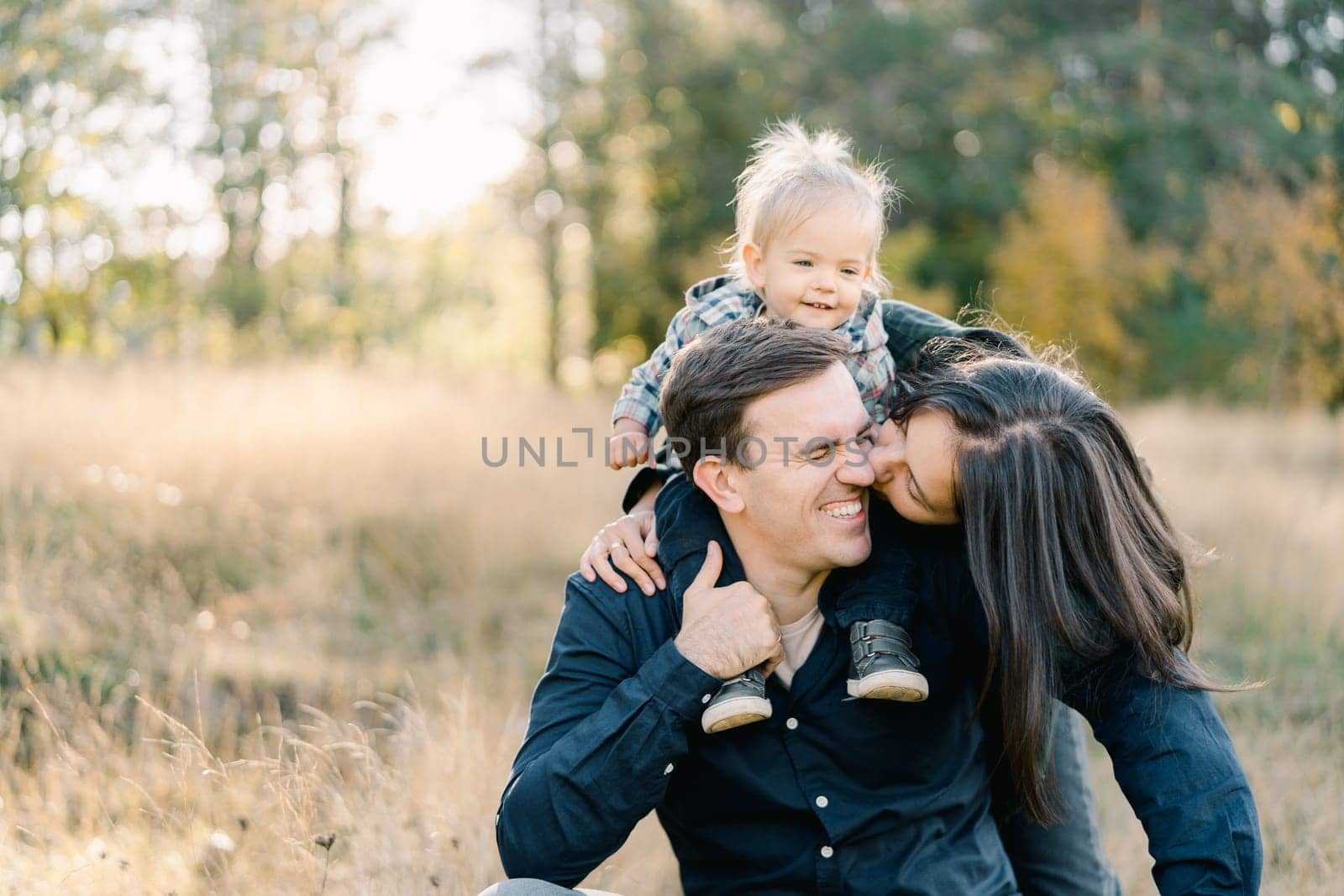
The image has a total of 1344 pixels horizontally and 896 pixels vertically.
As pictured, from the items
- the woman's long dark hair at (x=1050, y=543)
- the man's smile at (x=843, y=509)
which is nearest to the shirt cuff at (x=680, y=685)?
the man's smile at (x=843, y=509)

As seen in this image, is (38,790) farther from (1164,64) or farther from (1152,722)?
(1164,64)

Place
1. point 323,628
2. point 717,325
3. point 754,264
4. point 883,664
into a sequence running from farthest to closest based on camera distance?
point 323,628, point 754,264, point 717,325, point 883,664

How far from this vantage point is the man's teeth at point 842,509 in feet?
8.32

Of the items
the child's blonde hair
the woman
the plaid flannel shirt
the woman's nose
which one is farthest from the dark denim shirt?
the child's blonde hair

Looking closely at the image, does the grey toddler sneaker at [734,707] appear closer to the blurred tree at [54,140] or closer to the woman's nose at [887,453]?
the woman's nose at [887,453]

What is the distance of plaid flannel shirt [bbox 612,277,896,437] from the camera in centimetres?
330

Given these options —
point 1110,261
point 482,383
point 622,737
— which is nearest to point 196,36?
point 482,383

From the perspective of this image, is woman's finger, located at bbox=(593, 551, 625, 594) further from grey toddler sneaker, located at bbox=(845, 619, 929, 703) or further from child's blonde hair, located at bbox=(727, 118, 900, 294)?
child's blonde hair, located at bbox=(727, 118, 900, 294)

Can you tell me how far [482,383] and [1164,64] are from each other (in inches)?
550

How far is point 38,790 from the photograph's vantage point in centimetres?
366

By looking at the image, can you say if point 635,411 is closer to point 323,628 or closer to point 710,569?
point 710,569

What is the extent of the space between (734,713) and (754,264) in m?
1.84

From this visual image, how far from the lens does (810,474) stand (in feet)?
8.24

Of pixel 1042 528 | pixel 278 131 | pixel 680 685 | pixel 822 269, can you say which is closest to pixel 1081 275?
pixel 278 131
